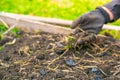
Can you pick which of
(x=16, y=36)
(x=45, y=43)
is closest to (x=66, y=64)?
(x=45, y=43)

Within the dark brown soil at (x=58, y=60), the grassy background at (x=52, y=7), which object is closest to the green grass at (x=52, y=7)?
the grassy background at (x=52, y=7)

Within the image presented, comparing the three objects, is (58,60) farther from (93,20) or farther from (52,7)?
(52,7)

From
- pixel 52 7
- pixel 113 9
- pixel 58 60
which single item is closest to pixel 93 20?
pixel 113 9

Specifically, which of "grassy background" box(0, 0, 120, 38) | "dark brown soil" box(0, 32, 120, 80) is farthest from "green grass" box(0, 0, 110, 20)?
"dark brown soil" box(0, 32, 120, 80)

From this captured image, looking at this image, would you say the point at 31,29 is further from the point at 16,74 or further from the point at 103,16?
the point at 16,74

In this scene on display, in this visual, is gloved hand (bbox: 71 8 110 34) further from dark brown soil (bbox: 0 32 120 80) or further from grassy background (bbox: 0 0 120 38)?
grassy background (bbox: 0 0 120 38)

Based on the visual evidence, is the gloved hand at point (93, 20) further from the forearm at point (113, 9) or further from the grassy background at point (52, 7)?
the grassy background at point (52, 7)
